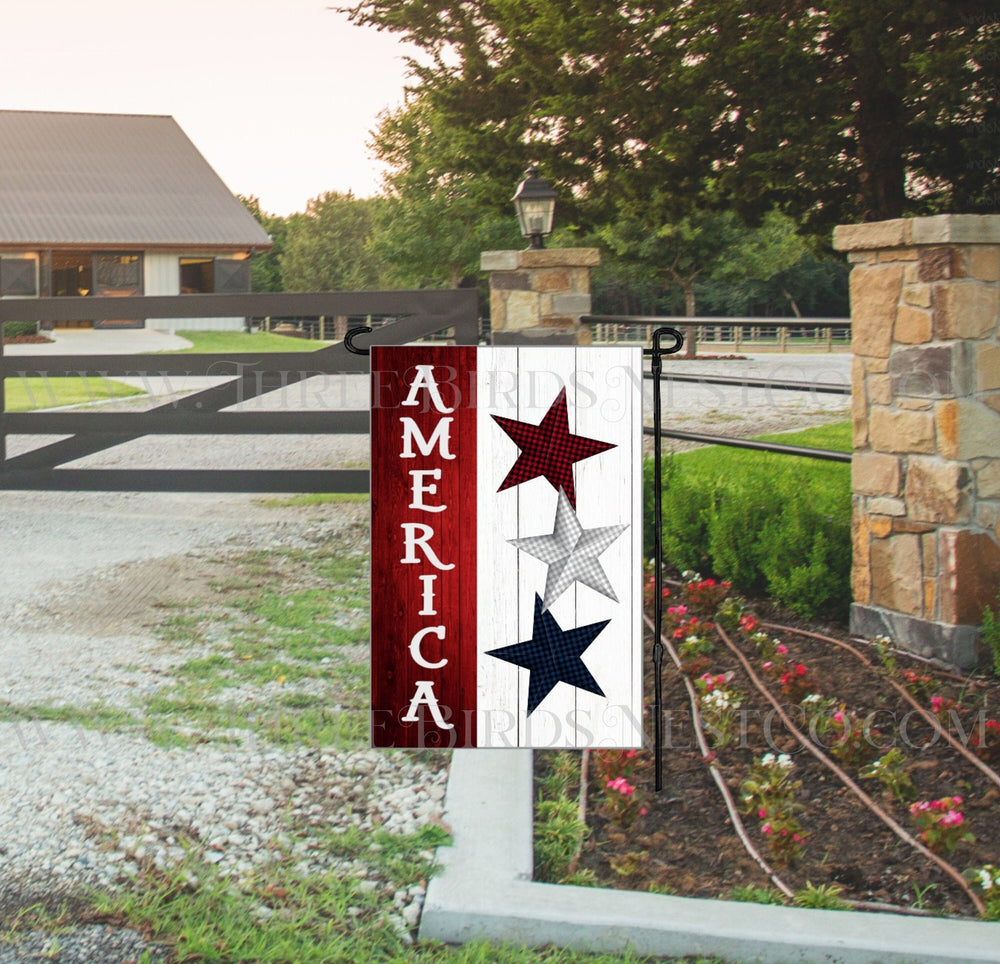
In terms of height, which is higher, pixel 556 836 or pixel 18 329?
pixel 18 329

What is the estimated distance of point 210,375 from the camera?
28.0 ft

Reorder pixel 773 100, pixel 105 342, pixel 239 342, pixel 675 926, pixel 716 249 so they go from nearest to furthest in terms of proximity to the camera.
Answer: pixel 675 926, pixel 773 100, pixel 105 342, pixel 239 342, pixel 716 249

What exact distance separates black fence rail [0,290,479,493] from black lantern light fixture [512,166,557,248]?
58cm

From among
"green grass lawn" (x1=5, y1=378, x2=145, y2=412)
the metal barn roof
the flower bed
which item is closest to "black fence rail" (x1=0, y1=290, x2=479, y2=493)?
the flower bed

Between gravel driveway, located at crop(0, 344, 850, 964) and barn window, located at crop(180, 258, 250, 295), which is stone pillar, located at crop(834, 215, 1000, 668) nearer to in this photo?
gravel driveway, located at crop(0, 344, 850, 964)

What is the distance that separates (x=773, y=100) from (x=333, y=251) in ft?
124

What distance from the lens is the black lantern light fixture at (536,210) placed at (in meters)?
7.68

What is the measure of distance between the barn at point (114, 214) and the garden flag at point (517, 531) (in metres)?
26.6

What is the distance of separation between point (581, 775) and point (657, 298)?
42838 mm

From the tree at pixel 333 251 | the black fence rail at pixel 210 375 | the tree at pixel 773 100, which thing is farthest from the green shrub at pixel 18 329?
the tree at pixel 333 251

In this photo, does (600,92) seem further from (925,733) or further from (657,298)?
(657,298)

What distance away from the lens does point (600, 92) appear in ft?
44.2

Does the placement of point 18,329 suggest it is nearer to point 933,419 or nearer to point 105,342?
point 105,342

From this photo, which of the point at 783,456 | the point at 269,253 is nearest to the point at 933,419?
the point at 783,456
